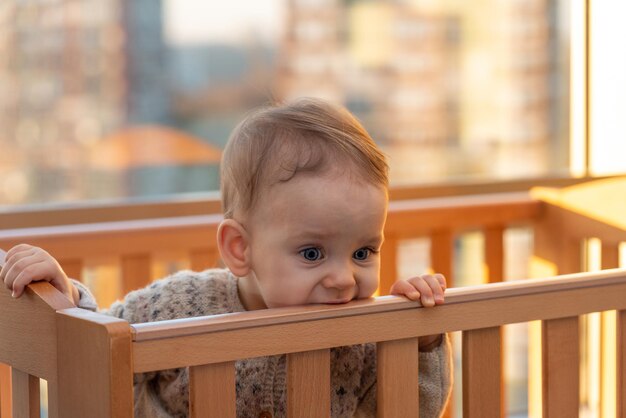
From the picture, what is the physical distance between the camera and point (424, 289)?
1146 millimetres

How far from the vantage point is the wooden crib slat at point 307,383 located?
107 cm

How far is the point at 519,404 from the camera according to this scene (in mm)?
2586

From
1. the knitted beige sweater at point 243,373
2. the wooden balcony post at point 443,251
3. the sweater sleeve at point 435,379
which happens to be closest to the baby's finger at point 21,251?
the knitted beige sweater at point 243,373

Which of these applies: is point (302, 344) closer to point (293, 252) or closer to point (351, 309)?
point (351, 309)

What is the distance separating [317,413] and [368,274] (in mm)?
193

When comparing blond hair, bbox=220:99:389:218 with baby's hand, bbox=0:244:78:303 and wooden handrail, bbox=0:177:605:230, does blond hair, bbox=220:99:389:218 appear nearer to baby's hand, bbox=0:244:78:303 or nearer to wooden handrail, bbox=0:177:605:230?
baby's hand, bbox=0:244:78:303

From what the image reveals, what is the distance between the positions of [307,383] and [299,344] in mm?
45

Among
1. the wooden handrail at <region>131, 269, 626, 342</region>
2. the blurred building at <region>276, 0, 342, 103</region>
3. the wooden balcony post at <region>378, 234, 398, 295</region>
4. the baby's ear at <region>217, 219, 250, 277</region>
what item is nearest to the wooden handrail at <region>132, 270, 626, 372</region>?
the wooden handrail at <region>131, 269, 626, 342</region>

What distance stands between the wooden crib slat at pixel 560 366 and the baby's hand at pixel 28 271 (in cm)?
55

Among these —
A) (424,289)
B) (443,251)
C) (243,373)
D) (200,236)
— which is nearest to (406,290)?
(424,289)

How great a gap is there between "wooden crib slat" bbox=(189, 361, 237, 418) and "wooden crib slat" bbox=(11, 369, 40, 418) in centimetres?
18

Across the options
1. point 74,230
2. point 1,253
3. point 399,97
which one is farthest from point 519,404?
point 1,253

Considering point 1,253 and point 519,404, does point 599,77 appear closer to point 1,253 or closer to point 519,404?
point 519,404

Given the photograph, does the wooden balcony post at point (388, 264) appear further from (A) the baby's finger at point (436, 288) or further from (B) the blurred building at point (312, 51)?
(A) the baby's finger at point (436, 288)
